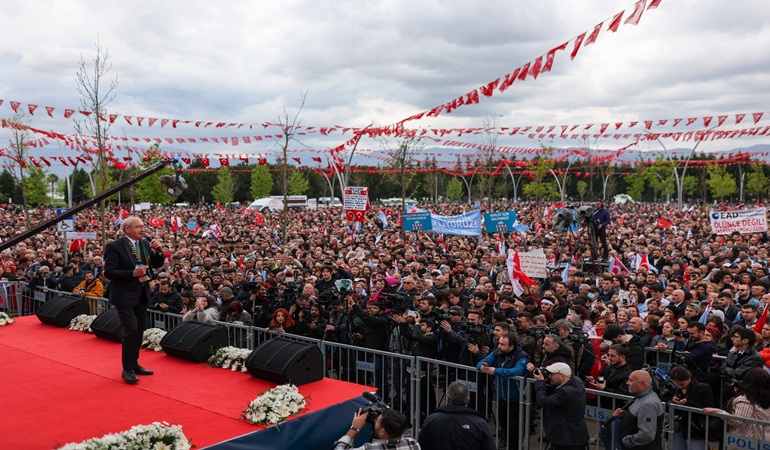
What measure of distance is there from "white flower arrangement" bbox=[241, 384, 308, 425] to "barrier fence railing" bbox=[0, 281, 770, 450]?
1613 mm

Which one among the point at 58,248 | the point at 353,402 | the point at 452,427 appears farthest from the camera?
the point at 58,248

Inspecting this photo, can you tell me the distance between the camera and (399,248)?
19.6 meters

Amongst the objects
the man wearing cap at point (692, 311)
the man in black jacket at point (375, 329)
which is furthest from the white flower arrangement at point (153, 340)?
the man wearing cap at point (692, 311)

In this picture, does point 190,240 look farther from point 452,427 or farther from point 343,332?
point 452,427

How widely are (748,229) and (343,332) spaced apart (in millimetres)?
16468

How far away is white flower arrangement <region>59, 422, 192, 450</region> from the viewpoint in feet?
15.8

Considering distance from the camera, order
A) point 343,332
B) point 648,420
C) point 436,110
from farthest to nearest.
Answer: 1. point 436,110
2. point 343,332
3. point 648,420

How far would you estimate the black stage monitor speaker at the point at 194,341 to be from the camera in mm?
7789

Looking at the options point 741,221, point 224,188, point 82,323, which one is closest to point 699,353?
point 82,323

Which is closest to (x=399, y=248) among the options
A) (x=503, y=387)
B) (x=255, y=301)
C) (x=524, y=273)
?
(x=524, y=273)

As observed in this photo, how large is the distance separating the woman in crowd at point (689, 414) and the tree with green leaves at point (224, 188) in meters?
79.5

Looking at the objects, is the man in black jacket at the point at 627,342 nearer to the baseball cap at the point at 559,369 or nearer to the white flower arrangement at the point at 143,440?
the baseball cap at the point at 559,369

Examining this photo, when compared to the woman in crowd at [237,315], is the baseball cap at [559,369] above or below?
above

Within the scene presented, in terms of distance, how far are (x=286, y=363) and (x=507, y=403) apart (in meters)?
2.57
